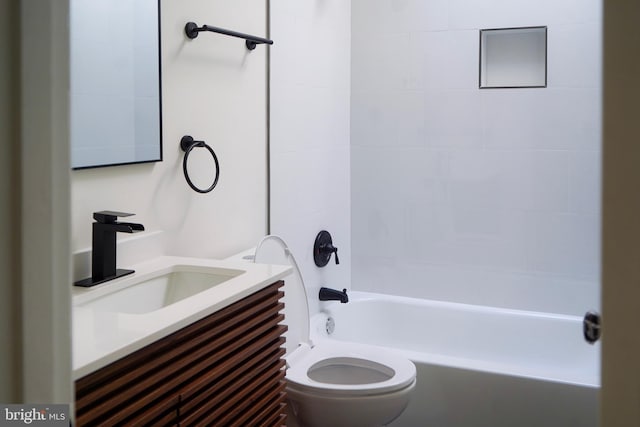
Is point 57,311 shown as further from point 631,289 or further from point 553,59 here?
point 553,59

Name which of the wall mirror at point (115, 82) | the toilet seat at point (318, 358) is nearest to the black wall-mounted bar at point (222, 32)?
the wall mirror at point (115, 82)

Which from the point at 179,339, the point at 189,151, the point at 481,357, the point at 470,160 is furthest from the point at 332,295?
the point at 179,339

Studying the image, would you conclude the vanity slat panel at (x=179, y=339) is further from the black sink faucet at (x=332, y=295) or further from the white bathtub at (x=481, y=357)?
the black sink faucet at (x=332, y=295)

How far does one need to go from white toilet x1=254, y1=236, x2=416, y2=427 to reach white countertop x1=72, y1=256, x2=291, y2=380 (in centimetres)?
48

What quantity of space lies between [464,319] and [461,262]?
30cm

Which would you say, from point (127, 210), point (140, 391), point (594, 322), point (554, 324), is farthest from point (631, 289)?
point (554, 324)

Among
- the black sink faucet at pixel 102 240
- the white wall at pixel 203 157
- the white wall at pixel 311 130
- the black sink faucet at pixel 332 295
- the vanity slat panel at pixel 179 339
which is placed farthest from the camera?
the black sink faucet at pixel 332 295

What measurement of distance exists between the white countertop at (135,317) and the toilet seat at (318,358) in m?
0.46

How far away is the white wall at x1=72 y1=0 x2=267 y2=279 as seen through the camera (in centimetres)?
195

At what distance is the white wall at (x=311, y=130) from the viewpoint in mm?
2887

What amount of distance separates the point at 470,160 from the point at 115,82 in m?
2.02

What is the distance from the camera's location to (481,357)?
336cm

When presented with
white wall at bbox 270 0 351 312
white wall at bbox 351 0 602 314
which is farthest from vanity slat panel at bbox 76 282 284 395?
white wall at bbox 351 0 602 314

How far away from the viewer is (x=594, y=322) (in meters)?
0.98
